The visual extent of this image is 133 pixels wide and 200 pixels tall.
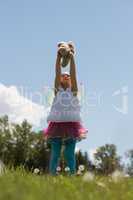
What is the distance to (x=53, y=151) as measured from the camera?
10523 millimetres

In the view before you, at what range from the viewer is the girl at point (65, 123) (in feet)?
34.4

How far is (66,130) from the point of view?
1058 centimetres

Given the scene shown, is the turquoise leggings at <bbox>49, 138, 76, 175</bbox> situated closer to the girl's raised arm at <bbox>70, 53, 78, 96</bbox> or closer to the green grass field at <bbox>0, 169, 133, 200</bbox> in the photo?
the girl's raised arm at <bbox>70, 53, 78, 96</bbox>

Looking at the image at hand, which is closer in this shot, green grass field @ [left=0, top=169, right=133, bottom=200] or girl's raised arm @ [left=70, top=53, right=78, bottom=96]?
green grass field @ [left=0, top=169, right=133, bottom=200]

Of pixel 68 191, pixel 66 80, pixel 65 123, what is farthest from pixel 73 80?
pixel 68 191

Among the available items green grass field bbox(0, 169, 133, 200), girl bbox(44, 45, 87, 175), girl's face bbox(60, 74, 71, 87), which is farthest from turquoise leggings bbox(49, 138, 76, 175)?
green grass field bbox(0, 169, 133, 200)

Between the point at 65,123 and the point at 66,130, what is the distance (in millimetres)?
139

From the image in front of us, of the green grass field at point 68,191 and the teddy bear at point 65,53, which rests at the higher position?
the teddy bear at point 65,53

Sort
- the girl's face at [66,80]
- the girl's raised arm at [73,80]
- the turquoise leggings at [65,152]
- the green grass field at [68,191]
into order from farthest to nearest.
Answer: the girl's face at [66,80], the girl's raised arm at [73,80], the turquoise leggings at [65,152], the green grass field at [68,191]

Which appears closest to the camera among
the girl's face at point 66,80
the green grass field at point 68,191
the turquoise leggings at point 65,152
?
the green grass field at point 68,191

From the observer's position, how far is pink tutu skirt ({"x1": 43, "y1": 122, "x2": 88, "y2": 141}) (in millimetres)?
10500

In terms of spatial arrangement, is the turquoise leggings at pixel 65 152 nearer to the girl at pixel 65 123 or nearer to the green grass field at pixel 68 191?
the girl at pixel 65 123

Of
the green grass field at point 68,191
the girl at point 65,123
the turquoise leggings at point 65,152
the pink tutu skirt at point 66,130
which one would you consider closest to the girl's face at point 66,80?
the girl at point 65,123

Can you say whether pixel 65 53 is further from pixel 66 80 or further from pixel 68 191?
pixel 68 191
